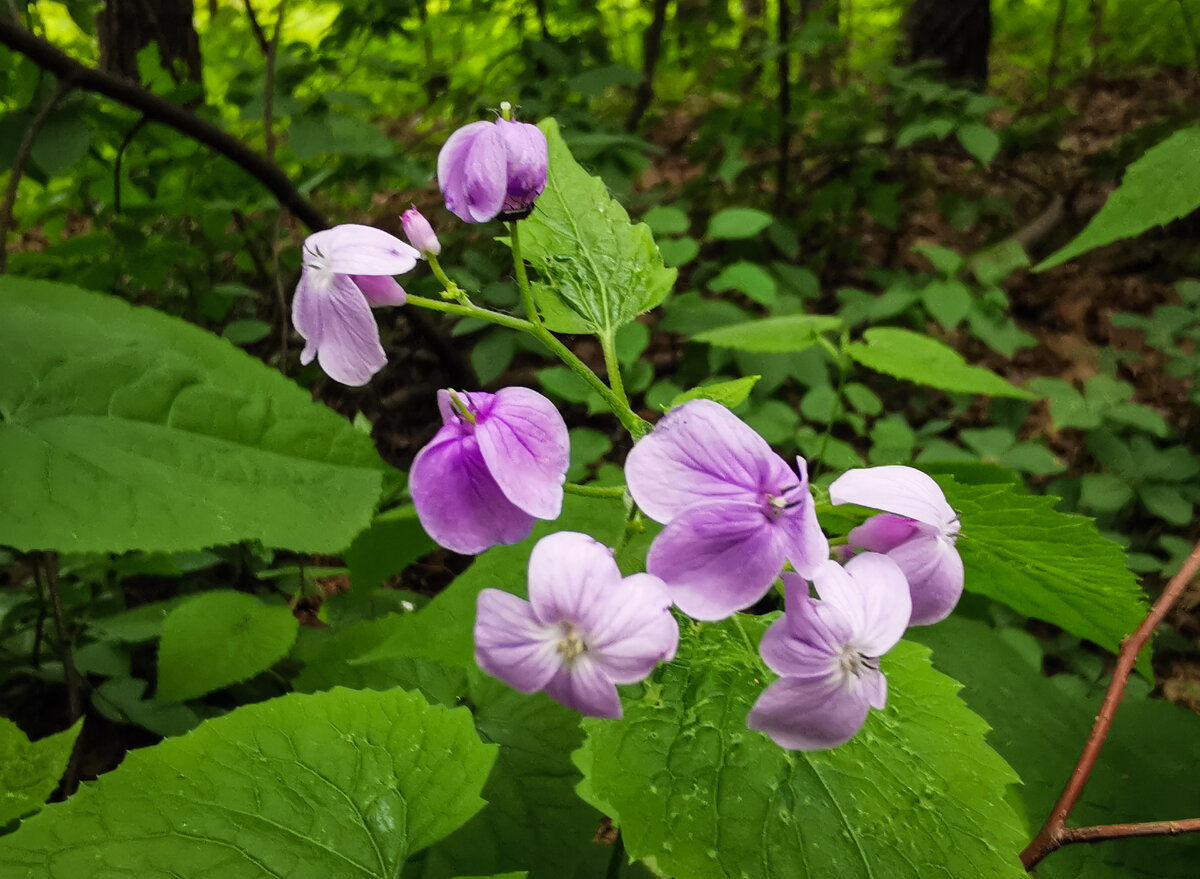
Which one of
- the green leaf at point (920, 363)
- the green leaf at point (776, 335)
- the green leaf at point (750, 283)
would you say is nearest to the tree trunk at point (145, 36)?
the green leaf at point (750, 283)

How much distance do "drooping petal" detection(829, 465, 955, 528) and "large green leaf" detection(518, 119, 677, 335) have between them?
38cm

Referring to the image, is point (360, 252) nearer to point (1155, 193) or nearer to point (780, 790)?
point (780, 790)

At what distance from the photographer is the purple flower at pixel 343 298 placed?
672 mm

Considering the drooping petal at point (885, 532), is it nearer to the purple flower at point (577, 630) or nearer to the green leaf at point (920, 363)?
the purple flower at point (577, 630)

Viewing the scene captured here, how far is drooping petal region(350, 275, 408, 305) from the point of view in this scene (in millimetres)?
731

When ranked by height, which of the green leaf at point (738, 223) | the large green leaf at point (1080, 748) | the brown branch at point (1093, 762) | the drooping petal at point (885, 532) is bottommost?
the large green leaf at point (1080, 748)

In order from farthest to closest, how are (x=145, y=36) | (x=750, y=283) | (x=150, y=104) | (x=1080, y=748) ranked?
(x=145, y=36), (x=750, y=283), (x=150, y=104), (x=1080, y=748)

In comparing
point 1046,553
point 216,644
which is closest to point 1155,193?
point 1046,553

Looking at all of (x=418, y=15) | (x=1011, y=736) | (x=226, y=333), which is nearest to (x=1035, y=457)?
(x=1011, y=736)

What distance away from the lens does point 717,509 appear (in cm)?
52

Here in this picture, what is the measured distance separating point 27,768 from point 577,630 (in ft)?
2.86

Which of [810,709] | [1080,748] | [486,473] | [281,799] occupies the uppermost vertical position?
[486,473]

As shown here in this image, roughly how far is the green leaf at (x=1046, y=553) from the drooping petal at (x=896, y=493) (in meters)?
0.20

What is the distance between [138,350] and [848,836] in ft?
3.81
